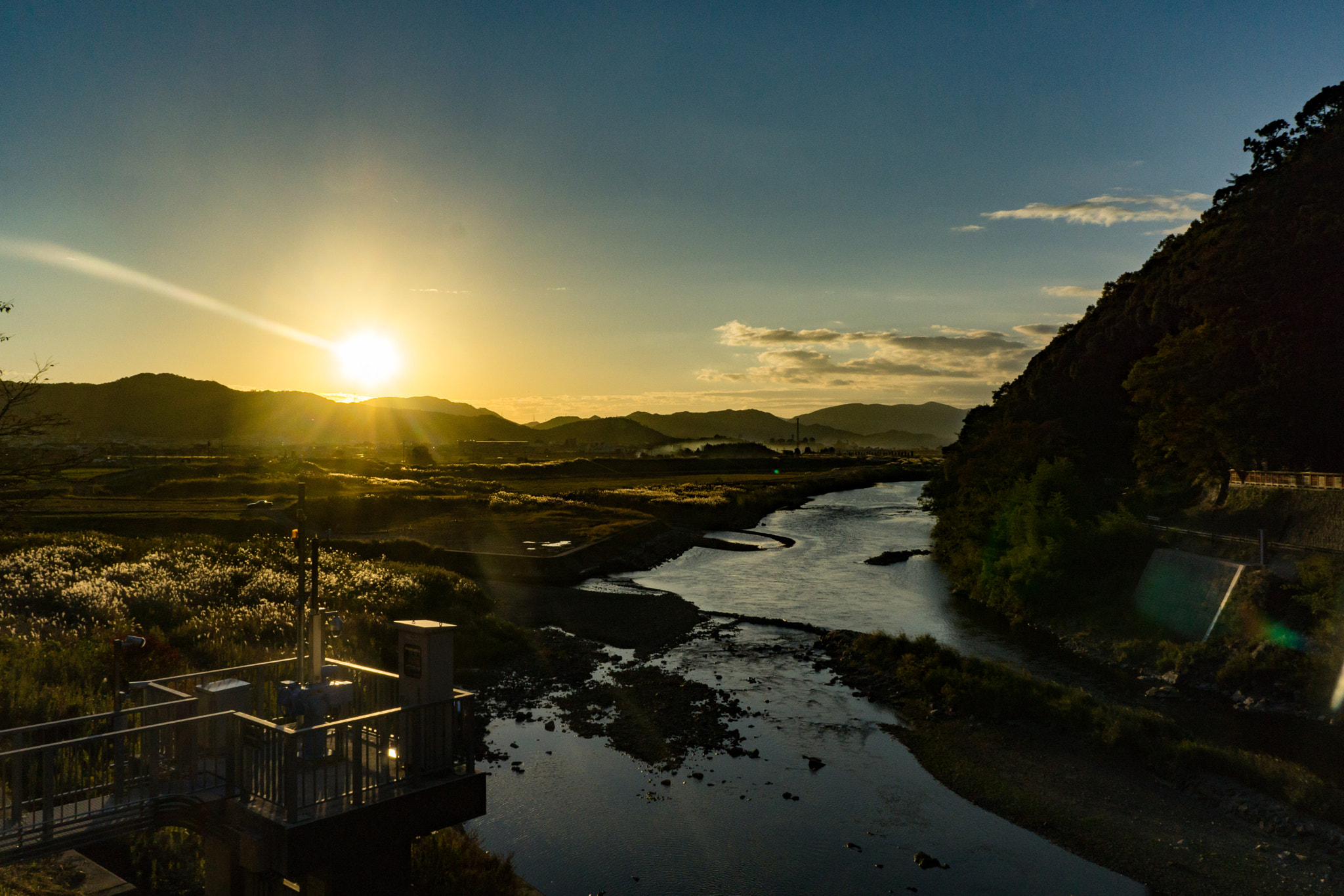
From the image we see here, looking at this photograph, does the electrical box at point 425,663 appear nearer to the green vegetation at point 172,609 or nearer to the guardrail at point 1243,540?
the green vegetation at point 172,609

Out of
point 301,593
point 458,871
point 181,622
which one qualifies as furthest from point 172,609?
point 458,871

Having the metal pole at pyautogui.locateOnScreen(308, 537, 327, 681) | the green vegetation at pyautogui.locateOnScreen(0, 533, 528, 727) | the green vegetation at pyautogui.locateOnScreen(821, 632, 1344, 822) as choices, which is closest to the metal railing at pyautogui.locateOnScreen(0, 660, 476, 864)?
the metal pole at pyautogui.locateOnScreen(308, 537, 327, 681)

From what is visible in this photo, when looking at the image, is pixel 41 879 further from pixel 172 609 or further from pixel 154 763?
pixel 172 609

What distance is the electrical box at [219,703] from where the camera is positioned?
1045cm

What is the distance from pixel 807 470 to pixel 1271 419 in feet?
465

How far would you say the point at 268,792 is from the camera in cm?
975

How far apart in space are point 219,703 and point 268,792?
4.90ft

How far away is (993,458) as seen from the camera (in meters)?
54.5

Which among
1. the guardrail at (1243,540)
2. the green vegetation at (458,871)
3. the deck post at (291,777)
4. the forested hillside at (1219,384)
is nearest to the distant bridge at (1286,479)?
the forested hillside at (1219,384)

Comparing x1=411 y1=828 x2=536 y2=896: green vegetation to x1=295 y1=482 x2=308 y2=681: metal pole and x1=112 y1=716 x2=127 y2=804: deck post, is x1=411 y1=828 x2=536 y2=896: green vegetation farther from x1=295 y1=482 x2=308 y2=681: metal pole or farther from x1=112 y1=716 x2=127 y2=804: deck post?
x1=112 y1=716 x2=127 y2=804: deck post

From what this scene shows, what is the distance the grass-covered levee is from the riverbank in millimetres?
11456

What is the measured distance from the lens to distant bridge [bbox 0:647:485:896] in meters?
9.13

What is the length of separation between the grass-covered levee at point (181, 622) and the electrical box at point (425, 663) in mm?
3814

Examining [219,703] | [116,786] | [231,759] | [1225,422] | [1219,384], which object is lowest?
[116,786]
